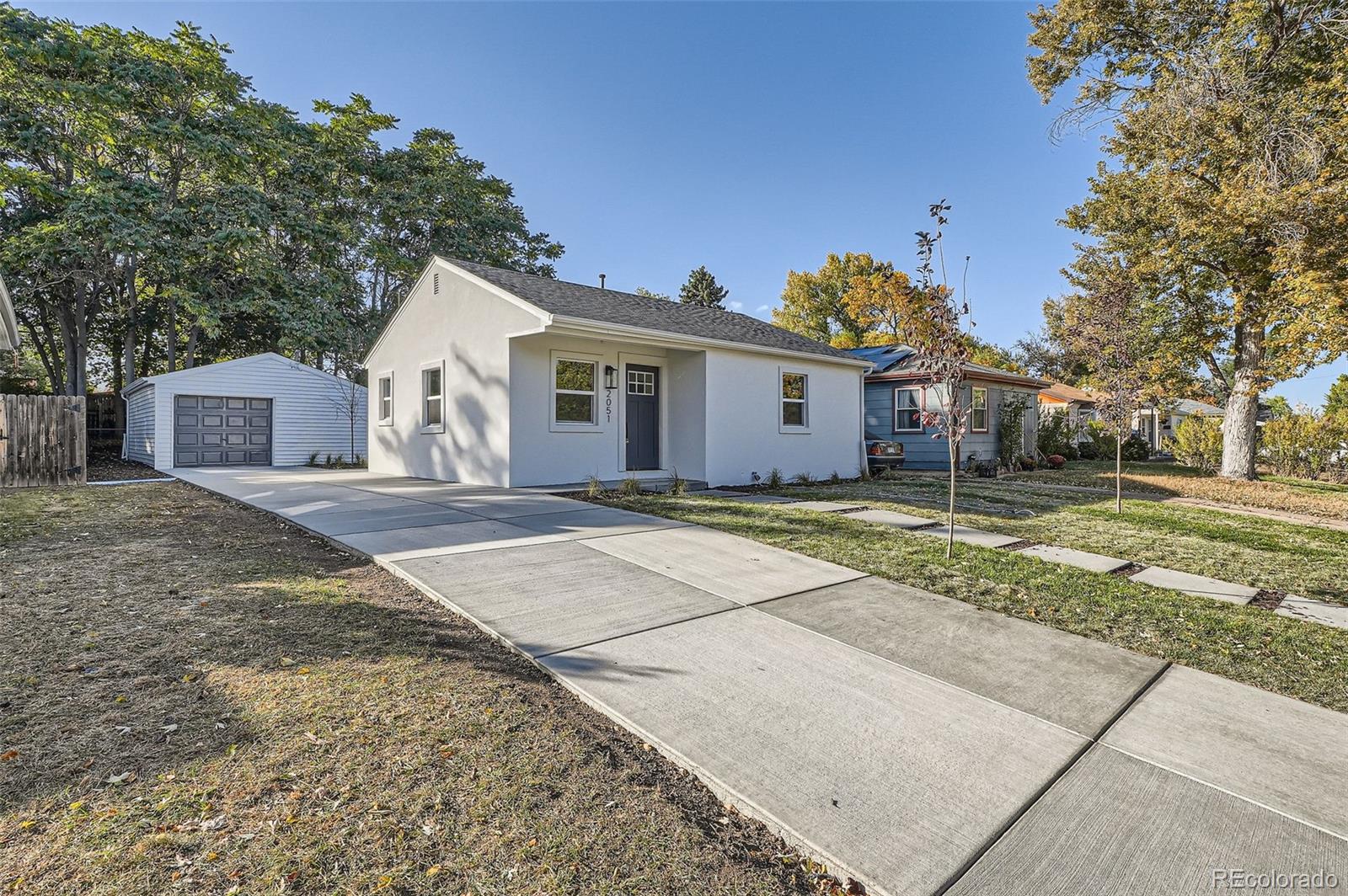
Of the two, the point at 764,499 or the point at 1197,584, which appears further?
the point at 764,499

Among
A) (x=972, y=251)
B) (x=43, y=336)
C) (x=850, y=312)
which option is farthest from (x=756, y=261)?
(x=43, y=336)

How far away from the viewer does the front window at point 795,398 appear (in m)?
12.7

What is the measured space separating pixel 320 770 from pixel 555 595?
2145mm

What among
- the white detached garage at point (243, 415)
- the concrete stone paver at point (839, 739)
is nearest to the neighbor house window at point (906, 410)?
the concrete stone paver at point (839, 739)

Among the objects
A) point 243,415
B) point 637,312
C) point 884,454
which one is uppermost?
point 637,312

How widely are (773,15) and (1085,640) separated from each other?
11.9 m

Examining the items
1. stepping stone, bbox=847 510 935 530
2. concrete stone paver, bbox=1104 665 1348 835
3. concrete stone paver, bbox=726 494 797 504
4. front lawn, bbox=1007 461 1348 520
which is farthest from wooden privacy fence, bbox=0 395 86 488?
front lawn, bbox=1007 461 1348 520

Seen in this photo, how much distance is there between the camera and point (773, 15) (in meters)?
11.4

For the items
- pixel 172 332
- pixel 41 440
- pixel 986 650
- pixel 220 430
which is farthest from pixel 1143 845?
pixel 172 332

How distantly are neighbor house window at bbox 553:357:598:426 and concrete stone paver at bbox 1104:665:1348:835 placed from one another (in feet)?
29.4

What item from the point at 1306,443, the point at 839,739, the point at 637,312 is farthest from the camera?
the point at 1306,443

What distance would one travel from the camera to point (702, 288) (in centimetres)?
4069

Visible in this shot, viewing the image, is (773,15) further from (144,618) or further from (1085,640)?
(144,618)

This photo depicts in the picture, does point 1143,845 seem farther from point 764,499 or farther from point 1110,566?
point 764,499
